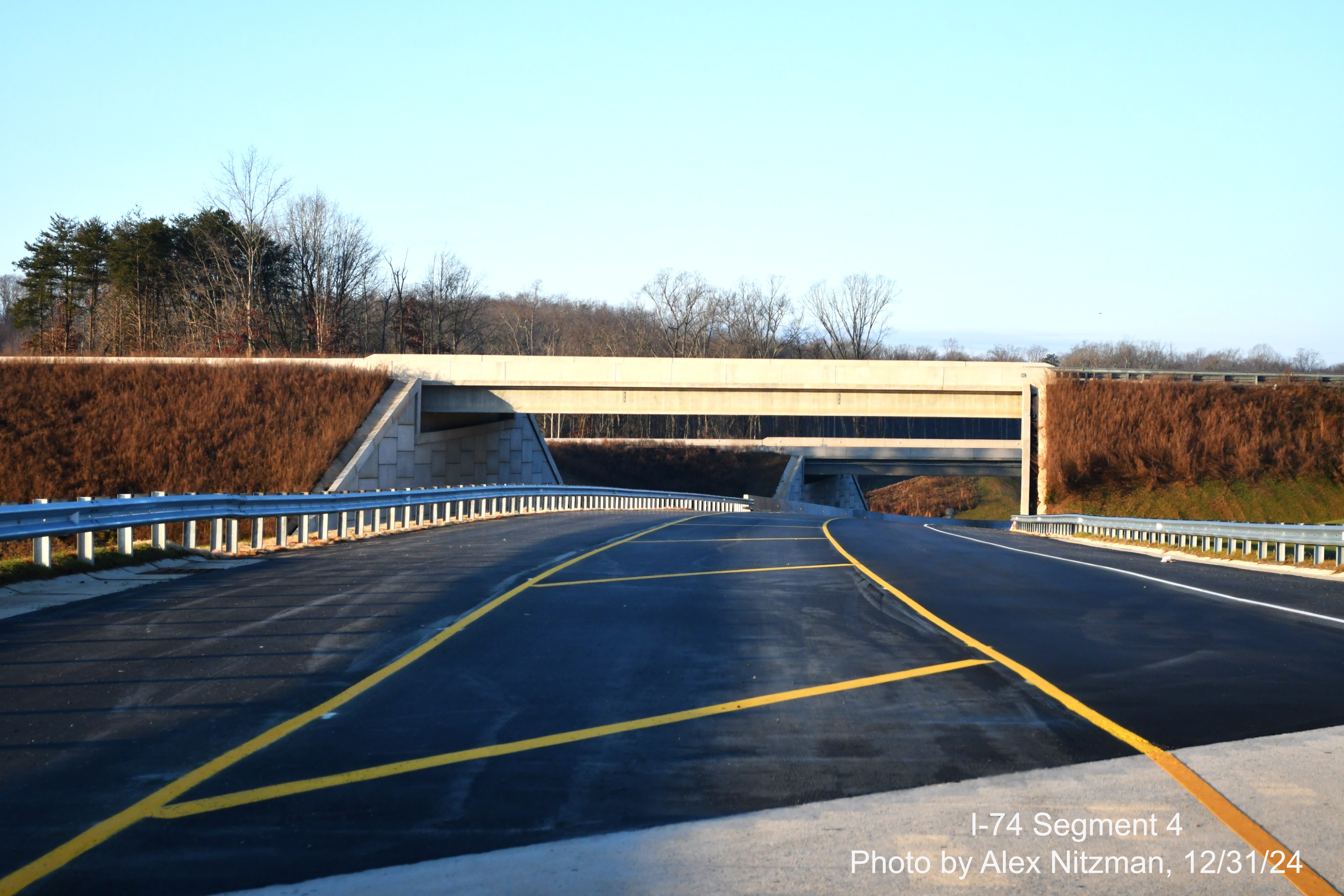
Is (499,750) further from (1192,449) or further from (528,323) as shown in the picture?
(528,323)

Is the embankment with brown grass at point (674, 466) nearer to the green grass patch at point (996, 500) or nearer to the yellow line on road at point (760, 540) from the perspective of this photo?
the green grass patch at point (996, 500)

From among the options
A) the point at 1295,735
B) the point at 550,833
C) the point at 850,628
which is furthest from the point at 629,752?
the point at 850,628

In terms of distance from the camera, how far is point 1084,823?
4797mm

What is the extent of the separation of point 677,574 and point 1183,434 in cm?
4200

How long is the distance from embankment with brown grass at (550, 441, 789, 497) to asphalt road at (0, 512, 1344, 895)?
6440 centimetres

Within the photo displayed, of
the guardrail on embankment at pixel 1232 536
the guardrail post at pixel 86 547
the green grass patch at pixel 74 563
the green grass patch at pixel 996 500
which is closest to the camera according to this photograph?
the green grass patch at pixel 74 563

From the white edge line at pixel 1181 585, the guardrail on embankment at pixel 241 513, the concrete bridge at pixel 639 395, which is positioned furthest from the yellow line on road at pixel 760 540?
the concrete bridge at pixel 639 395

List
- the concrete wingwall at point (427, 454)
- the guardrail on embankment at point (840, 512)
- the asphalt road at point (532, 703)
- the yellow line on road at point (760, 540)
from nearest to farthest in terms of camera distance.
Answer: the asphalt road at point (532, 703), the yellow line on road at point (760, 540), the concrete wingwall at point (427, 454), the guardrail on embankment at point (840, 512)

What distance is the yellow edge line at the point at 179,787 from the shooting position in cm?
428

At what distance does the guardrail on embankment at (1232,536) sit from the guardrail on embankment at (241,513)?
58.9 feet

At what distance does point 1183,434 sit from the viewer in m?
49.1

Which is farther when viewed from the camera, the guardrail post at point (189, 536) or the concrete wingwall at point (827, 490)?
the concrete wingwall at point (827, 490)

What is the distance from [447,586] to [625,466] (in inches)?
2610

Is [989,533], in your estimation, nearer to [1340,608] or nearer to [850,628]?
[1340,608]
